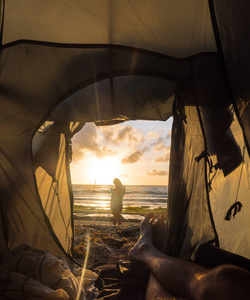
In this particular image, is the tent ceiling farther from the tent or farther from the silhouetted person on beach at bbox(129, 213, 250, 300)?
the silhouetted person on beach at bbox(129, 213, 250, 300)

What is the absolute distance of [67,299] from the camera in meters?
1.35

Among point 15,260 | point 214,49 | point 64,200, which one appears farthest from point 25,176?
point 214,49

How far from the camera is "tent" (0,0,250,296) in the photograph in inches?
71.6

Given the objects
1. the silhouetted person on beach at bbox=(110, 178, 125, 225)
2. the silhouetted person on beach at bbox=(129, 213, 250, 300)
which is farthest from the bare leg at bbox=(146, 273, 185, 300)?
the silhouetted person on beach at bbox=(110, 178, 125, 225)

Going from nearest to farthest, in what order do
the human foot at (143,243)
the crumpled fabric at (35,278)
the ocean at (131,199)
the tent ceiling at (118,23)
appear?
the crumpled fabric at (35,278) < the tent ceiling at (118,23) < the human foot at (143,243) < the ocean at (131,199)

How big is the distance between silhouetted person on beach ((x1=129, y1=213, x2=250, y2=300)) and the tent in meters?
0.34

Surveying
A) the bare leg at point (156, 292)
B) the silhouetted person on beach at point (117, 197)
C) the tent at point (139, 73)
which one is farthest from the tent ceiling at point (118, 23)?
the silhouetted person on beach at point (117, 197)

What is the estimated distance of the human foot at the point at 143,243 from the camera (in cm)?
210

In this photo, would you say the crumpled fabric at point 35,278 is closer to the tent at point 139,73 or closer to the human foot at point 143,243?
the tent at point 139,73

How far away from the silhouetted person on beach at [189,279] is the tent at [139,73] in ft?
1.12

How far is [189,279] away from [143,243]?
0.96 metres

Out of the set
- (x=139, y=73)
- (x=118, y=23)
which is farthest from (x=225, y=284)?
(x=118, y=23)

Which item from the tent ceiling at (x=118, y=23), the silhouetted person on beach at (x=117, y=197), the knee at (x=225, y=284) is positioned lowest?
the silhouetted person on beach at (x=117, y=197)

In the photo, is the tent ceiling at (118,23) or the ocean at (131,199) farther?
the ocean at (131,199)
